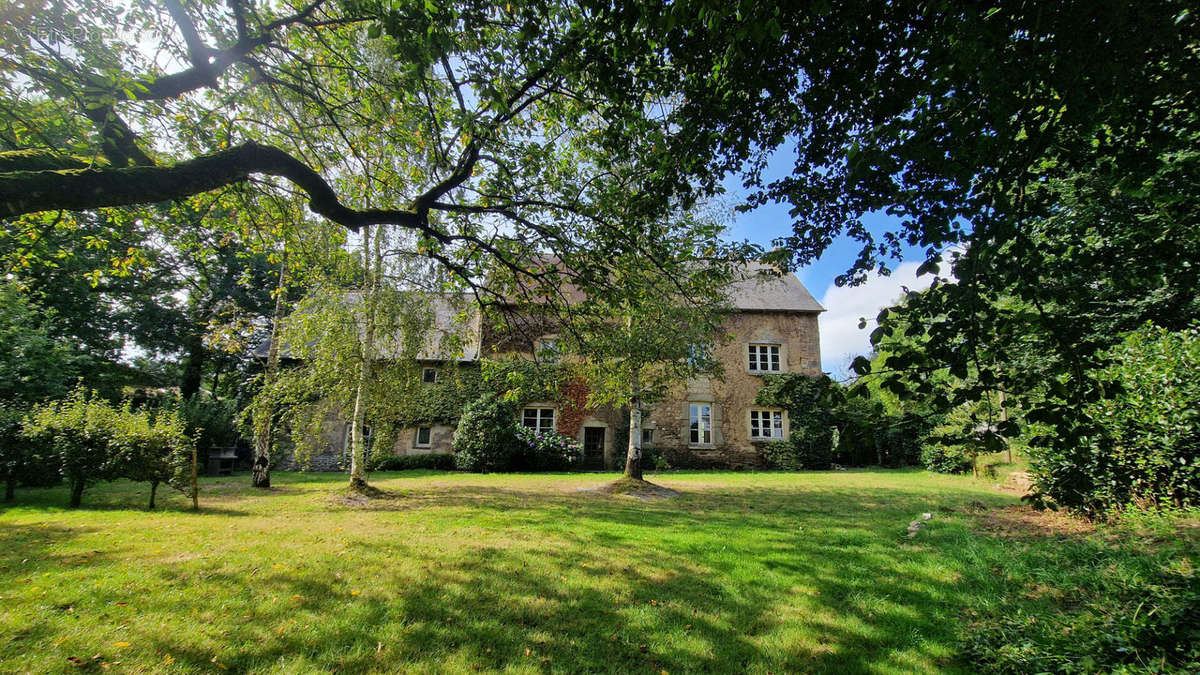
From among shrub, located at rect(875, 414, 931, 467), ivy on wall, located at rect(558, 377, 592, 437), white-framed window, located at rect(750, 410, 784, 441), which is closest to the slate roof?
white-framed window, located at rect(750, 410, 784, 441)

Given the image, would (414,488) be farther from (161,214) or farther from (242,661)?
(242,661)

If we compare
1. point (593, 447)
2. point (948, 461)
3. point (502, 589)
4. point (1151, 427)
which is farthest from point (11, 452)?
point (948, 461)

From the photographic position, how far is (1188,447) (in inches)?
229

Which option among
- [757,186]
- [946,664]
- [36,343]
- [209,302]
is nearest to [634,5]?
[757,186]

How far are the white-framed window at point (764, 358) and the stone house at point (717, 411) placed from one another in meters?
0.04

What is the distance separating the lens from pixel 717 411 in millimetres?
20328

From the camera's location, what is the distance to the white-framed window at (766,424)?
66.8 ft

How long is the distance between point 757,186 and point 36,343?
18.5m

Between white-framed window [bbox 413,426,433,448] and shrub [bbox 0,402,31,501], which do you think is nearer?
shrub [bbox 0,402,31,501]

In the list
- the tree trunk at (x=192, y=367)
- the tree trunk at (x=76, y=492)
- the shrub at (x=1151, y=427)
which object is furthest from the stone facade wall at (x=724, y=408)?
the shrub at (x=1151, y=427)

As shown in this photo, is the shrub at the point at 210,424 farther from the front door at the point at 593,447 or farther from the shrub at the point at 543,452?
the front door at the point at 593,447

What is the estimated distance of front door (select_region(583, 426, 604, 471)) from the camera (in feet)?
63.7

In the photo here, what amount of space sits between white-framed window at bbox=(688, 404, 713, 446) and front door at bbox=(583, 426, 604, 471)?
391 cm

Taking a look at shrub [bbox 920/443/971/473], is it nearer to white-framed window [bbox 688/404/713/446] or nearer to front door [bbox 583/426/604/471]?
white-framed window [bbox 688/404/713/446]
